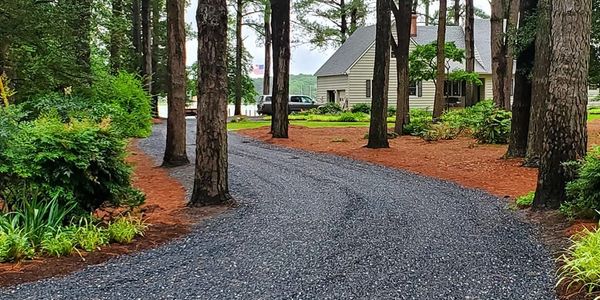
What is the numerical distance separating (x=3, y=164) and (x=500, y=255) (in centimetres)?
488

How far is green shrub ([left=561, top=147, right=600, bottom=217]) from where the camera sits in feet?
20.3

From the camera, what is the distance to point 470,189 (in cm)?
942

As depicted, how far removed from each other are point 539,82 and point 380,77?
5.06 m

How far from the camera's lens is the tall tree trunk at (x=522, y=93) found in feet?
39.9

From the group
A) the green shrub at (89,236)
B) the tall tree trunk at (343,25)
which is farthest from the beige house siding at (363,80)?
the green shrub at (89,236)

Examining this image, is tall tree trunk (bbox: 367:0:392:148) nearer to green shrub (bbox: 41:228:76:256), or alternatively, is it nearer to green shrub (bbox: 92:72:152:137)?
green shrub (bbox: 92:72:152:137)

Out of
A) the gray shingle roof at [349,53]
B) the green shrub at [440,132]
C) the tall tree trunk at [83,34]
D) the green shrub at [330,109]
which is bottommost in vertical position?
the green shrub at [440,132]

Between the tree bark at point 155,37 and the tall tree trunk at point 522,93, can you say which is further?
the tree bark at point 155,37

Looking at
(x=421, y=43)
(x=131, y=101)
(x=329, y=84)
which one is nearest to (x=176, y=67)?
(x=131, y=101)

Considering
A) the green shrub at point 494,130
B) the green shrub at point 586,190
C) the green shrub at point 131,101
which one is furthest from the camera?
the green shrub at point 131,101

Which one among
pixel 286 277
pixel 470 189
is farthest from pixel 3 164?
pixel 470 189

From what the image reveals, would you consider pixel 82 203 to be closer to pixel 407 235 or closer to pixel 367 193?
pixel 407 235

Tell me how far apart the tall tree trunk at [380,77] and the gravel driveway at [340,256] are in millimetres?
6760

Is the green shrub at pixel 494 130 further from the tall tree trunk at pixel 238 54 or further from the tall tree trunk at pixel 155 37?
the tall tree trunk at pixel 238 54
